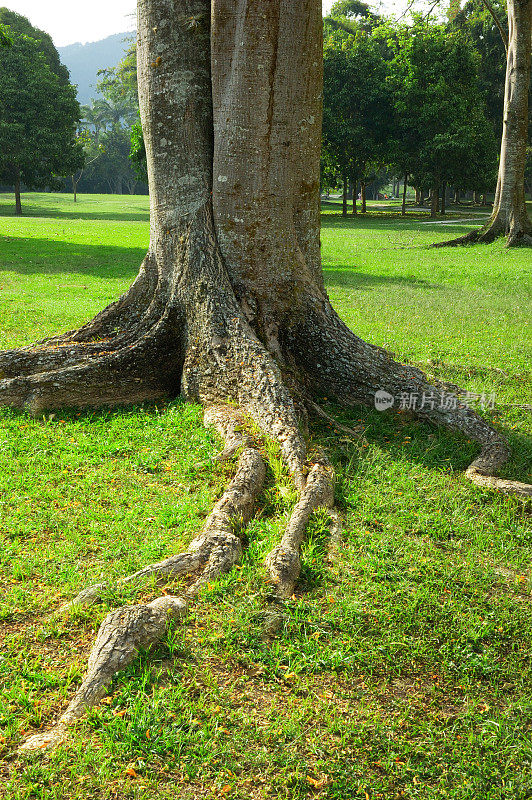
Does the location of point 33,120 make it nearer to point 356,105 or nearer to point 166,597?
point 356,105

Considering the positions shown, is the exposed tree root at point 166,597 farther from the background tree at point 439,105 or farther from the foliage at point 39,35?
the foliage at point 39,35

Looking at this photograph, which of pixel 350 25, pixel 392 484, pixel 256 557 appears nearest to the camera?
pixel 256 557

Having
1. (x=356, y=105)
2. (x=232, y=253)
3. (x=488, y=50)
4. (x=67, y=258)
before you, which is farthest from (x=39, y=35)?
(x=232, y=253)

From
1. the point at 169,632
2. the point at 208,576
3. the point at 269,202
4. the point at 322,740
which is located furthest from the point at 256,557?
the point at 269,202

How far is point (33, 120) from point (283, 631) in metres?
37.2

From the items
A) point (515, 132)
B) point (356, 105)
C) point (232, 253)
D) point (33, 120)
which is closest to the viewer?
point (232, 253)

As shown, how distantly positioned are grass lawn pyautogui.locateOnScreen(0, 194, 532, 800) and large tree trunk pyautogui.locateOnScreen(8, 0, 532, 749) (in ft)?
1.01

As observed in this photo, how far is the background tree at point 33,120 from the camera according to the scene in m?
33.5

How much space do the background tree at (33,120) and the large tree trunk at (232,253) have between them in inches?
1233

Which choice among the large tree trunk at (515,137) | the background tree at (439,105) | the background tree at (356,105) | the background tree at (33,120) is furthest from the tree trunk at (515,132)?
the background tree at (33,120)

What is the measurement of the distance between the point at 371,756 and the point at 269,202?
15.0 ft

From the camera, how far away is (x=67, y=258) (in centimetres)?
1792

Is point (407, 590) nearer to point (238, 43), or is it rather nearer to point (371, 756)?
point (371, 756)

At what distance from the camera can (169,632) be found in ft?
10.3
